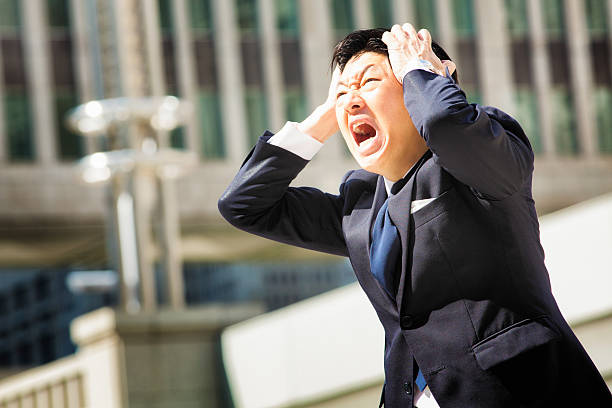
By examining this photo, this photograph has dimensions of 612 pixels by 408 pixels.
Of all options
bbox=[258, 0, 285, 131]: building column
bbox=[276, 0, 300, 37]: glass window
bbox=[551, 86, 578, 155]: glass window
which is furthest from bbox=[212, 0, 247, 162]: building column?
bbox=[551, 86, 578, 155]: glass window

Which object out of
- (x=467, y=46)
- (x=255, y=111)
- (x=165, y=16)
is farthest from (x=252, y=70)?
(x=467, y=46)

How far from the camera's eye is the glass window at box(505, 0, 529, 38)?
2878cm

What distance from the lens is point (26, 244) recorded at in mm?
26422

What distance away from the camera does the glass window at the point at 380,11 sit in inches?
1105

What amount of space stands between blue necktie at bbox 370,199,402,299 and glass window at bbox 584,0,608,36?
→ 27.8 metres

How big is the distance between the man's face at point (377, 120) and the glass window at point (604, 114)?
89.2 ft

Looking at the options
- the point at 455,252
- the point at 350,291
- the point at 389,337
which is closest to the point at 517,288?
the point at 455,252

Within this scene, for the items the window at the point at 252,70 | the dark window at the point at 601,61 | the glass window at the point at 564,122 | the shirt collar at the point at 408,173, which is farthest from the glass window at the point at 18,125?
the shirt collar at the point at 408,173

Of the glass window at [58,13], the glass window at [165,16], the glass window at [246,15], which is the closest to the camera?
the glass window at [58,13]

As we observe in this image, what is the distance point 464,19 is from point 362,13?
2.65 metres

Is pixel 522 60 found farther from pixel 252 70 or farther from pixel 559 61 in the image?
pixel 252 70

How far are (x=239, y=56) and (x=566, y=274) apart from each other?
21857 millimetres

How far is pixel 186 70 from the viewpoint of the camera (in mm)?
26312

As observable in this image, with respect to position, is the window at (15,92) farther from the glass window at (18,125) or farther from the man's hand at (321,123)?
the man's hand at (321,123)
